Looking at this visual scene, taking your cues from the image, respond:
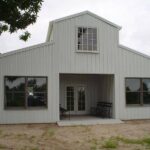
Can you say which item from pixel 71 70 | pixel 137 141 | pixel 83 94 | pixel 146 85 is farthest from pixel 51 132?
pixel 146 85

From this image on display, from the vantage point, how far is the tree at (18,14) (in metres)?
11.0

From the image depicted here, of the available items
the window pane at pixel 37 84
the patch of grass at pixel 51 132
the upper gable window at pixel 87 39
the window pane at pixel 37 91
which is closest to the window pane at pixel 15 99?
the window pane at pixel 37 91

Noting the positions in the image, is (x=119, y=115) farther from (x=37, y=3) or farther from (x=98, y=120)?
(x=37, y=3)

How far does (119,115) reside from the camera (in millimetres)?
22641

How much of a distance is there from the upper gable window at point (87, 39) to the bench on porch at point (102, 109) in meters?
4.08

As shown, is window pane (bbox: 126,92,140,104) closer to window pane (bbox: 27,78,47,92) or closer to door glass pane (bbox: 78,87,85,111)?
door glass pane (bbox: 78,87,85,111)

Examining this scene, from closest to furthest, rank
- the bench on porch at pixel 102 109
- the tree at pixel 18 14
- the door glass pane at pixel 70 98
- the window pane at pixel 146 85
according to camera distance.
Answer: the tree at pixel 18 14
the bench on porch at pixel 102 109
the window pane at pixel 146 85
the door glass pane at pixel 70 98

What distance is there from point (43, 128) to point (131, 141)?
6207mm

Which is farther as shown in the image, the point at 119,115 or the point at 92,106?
the point at 92,106

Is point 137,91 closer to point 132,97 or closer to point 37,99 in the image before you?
point 132,97

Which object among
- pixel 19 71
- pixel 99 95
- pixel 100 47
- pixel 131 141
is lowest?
pixel 131 141

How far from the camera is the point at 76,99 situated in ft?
84.6

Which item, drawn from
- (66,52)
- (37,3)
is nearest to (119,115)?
(66,52)

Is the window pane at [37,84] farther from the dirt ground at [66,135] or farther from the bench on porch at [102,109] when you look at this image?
the bench on porch at [102,109]
